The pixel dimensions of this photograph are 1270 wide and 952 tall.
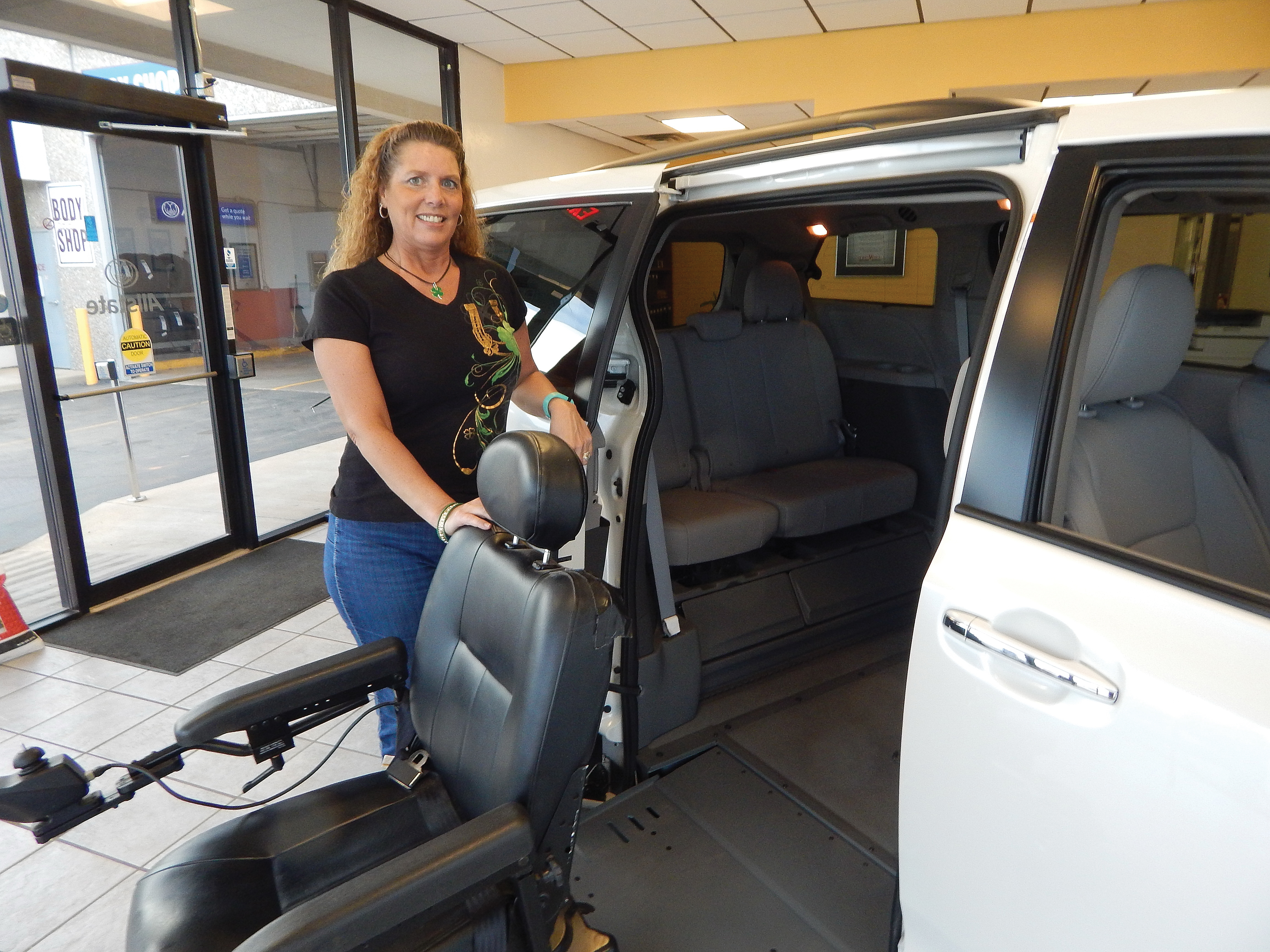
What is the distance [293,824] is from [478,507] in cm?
55

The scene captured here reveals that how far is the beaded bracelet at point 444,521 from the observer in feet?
4.53

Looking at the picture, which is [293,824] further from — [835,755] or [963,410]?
[835,755]

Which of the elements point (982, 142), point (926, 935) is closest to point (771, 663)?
point (926, 935)

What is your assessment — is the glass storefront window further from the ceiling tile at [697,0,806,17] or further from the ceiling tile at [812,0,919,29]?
the ceiling tile at [812,0,919,29]

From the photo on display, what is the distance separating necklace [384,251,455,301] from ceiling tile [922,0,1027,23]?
442cm

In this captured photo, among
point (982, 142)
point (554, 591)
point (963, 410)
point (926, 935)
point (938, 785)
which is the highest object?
point (982, 142)

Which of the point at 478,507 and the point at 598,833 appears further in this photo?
the point at 598,833

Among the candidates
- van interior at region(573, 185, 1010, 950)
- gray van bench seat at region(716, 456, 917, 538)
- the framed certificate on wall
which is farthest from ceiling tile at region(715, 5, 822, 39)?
gray van bench seat at region(716, 456, 917, 538)

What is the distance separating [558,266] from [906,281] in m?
6.73

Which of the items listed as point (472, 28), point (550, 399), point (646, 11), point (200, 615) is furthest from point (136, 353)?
point (646, 11)

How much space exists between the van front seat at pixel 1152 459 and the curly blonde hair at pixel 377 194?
1.20 meters

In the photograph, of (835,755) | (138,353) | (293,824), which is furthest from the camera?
(138,353)

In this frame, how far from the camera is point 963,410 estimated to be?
3.68ft

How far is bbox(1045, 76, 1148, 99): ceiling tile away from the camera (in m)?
5.15
